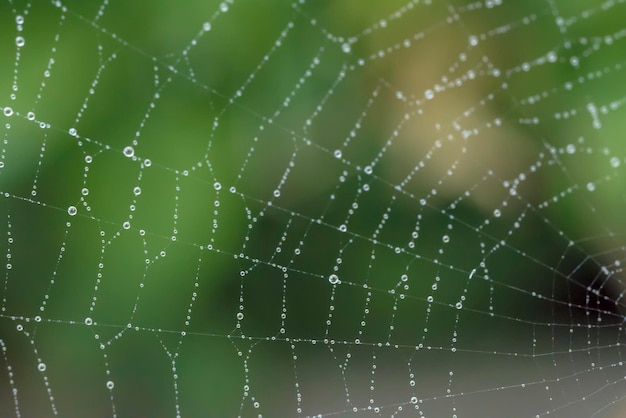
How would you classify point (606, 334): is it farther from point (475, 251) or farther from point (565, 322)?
point (475, 251)

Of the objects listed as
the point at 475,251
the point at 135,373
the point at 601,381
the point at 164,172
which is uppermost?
the point at 164,172

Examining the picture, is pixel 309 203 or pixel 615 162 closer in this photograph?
pixel 615 162

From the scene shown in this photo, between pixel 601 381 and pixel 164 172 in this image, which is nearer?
pixel 601 381

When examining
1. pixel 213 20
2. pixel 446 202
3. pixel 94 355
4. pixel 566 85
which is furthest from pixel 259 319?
pixel 566 85

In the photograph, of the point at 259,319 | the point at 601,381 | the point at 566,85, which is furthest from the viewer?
the point at 259,319

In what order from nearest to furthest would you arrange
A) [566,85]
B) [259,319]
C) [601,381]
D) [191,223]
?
[566,85] < [601,381] < [191,223] < [259,319]

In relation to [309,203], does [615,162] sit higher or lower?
lower

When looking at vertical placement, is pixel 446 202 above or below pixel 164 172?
Result: below

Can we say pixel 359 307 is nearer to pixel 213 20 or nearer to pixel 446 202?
pixel 446 202
